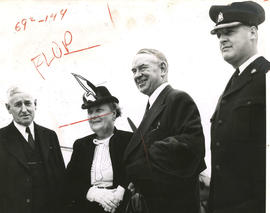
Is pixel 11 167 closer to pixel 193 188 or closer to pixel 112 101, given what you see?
pixel 112 101

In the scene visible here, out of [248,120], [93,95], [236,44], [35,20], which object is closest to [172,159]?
[248,120]

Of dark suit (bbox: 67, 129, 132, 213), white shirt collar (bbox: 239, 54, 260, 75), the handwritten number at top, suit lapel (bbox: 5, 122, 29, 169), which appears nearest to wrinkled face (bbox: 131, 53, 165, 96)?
dark suit (bbox: 67, 129, 132, 213)

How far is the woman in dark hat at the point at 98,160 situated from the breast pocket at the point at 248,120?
2.96 ft

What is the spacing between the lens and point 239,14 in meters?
3.13

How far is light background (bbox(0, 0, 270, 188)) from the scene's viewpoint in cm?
334

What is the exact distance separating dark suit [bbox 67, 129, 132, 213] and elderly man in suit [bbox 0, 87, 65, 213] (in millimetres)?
112

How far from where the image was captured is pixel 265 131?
120 inches

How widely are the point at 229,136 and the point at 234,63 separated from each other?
59 centimetres

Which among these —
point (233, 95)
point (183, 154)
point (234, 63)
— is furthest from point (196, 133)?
point (234, 63)

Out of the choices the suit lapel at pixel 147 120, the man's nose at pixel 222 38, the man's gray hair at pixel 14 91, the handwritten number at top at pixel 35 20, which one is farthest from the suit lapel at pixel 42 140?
the man's nose at pixel 222 38

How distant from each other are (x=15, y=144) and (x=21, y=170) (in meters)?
0.23

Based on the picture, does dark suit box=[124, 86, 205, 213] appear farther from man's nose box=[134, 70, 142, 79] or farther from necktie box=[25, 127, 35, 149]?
necktie box=[25, 127, 35, 149]

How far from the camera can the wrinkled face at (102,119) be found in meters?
3.40

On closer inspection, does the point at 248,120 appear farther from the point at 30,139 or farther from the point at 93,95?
the point at 30,139
